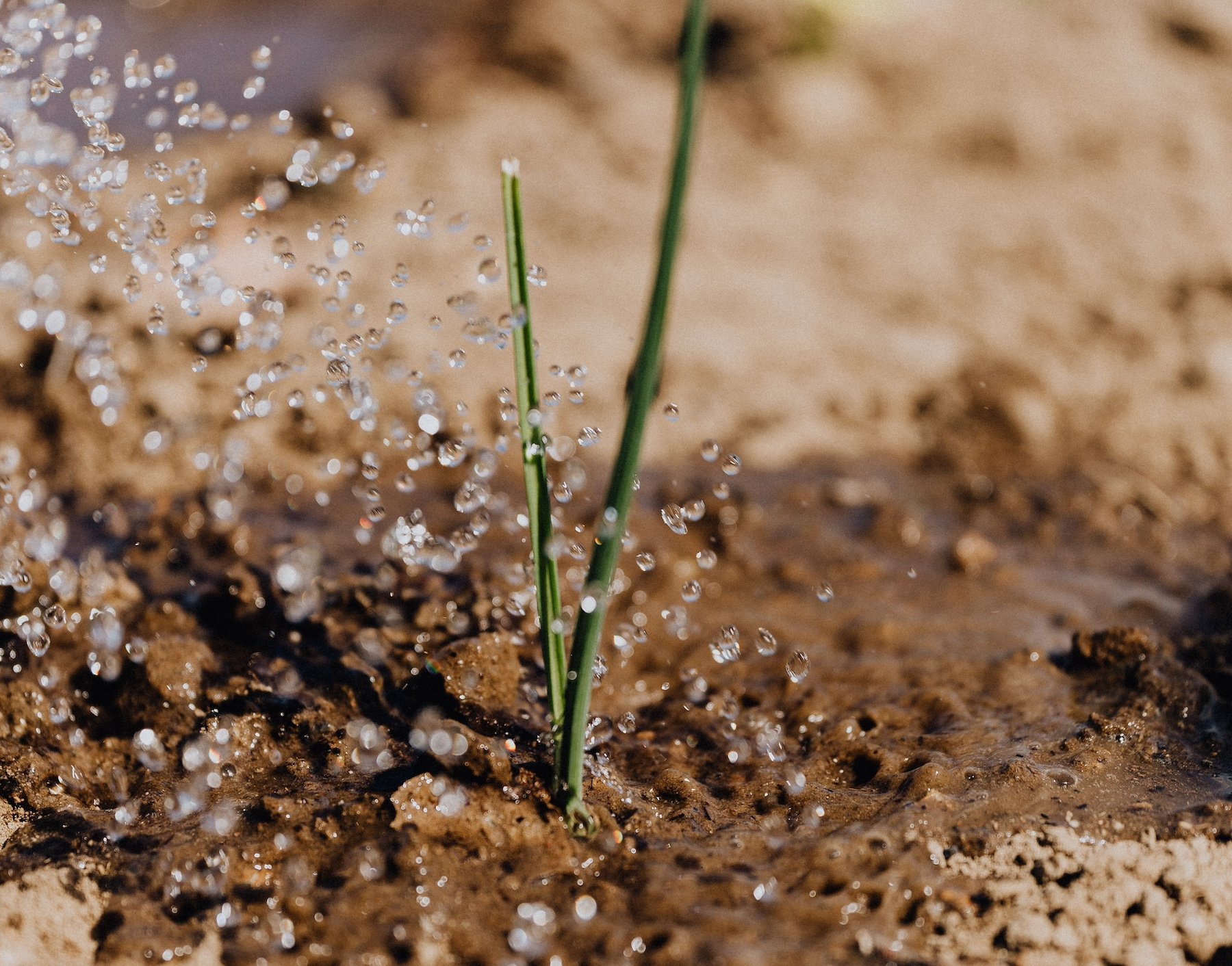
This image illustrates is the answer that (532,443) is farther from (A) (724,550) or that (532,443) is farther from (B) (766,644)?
(A) (724,550)

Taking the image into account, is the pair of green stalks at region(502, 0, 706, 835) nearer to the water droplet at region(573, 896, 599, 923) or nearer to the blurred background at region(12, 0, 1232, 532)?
the water droplet at region(573, 896, 599, 923)

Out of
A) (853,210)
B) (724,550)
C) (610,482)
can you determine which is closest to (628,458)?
(610,482)

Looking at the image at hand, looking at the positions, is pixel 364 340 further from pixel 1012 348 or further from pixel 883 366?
pixel 1012 348

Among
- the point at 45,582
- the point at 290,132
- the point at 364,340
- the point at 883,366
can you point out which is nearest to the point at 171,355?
the point at 364,340

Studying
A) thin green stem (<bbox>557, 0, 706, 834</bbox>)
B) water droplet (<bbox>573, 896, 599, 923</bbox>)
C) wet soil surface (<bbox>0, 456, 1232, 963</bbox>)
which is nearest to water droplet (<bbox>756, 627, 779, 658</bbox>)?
wet soil surface (<bbox>0, 456, 1232, 963</bbox>)

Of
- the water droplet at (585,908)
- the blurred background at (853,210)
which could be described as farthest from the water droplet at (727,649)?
the blurred background at (853,210)

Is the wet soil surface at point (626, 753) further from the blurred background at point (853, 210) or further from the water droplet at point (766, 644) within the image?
the blurred background at point (853, 210)

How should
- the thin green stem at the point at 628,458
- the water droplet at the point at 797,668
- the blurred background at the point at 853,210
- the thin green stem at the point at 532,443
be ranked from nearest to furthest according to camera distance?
the thin green stem at the point at 628,458
the thin green stem at the point at 532,443
the water droplet at the point at 797,668
the blurred background at the point at 853,210
